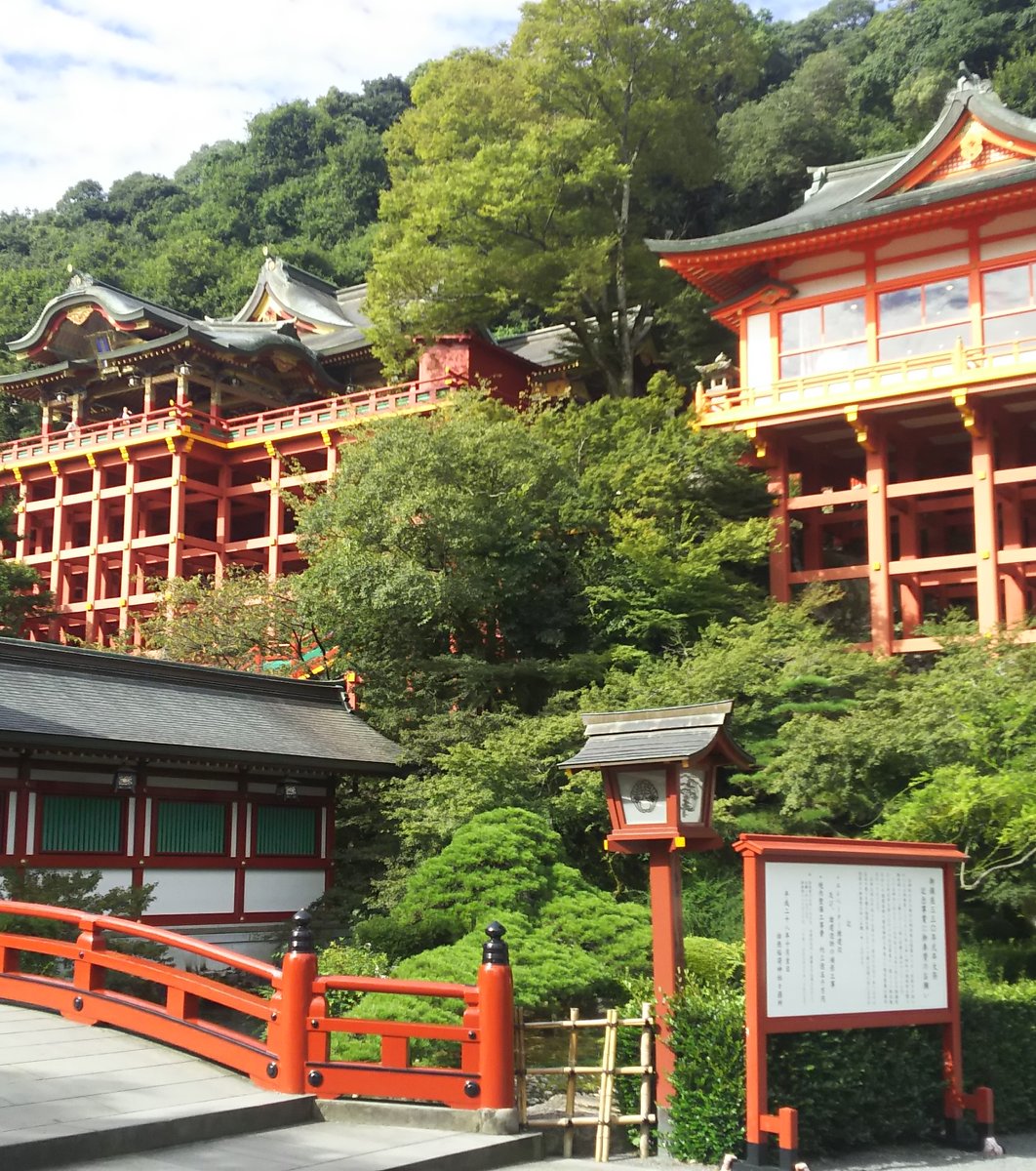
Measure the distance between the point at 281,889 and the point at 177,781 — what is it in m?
2.29

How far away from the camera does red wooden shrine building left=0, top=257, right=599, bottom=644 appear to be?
31891 mm

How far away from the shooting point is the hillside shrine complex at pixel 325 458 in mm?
16266

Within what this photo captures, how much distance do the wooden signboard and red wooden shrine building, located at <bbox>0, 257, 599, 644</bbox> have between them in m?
21.0

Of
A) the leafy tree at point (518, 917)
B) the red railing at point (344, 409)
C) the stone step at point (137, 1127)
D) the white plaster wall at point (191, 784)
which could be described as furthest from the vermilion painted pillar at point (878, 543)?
the stone step at point (137, 1127)

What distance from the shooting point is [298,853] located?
1816cm

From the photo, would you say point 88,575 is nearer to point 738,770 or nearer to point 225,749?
point 225,749

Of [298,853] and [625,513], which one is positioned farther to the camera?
[625,513]

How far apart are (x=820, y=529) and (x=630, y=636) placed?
22.6 ft

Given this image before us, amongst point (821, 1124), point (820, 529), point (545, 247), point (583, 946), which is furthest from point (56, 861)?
point (545, 247)

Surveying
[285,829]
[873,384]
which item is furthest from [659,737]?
[873,384]

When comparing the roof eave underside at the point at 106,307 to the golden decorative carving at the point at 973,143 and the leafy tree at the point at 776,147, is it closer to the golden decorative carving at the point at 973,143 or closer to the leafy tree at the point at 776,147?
the leafy tree at the point at 776,147

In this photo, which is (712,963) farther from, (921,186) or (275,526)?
(275,526)

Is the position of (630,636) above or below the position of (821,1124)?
above

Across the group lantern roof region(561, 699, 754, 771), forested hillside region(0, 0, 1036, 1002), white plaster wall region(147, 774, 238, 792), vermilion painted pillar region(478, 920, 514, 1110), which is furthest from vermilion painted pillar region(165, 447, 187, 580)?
vermilion painted pillar region(478, 920, 514, 1110)
